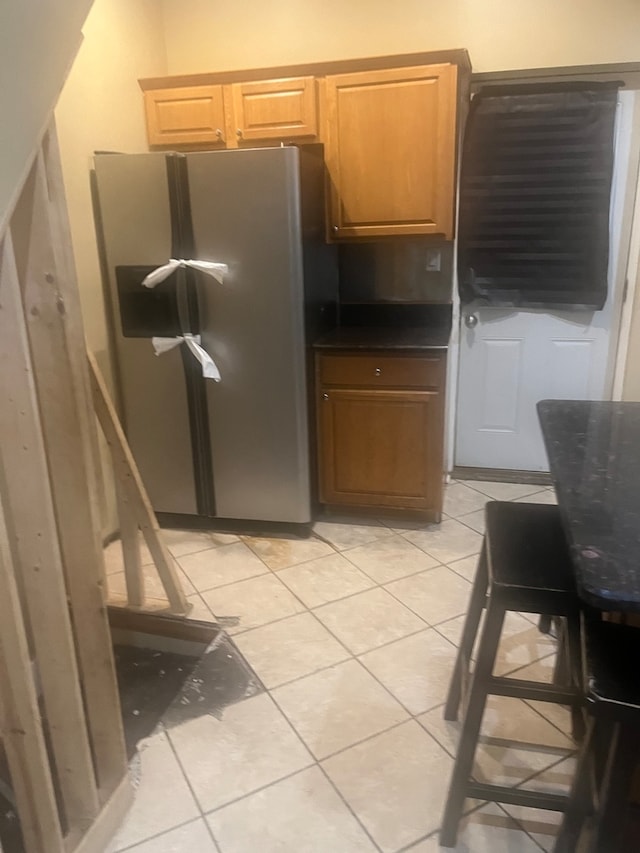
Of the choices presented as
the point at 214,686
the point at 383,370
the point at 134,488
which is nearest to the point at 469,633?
the point at 214,686

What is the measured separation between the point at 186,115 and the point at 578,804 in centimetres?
311

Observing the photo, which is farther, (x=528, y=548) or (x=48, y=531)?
(x=528, y=548)

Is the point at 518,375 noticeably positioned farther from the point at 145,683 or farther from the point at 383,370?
the point at 145,683

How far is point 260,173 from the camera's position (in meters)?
2.57

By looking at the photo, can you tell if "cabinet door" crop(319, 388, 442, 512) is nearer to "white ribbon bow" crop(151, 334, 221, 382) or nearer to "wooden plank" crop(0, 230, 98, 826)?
"white ribbon bow" crop(151, 334, 221, 382)

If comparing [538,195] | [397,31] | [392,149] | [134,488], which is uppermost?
[397,31]

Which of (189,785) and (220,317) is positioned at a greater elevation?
(220,317)

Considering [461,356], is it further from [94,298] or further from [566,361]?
[94,298]

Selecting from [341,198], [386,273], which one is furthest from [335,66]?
[386,273]

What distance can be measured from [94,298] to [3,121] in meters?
1.88

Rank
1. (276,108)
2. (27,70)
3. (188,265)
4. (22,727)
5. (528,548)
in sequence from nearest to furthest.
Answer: (27,70), (22,727), (528,548), (188,265), (276,108)

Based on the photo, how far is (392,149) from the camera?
9.36 feet

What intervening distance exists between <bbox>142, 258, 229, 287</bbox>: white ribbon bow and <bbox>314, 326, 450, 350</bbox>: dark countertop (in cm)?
53

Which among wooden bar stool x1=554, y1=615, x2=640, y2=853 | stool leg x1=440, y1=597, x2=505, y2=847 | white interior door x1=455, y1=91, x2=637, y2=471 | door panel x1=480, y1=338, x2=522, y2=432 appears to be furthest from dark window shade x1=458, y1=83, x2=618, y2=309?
wooden bar stool x1=554, y1=615, x2=640, y2=853
